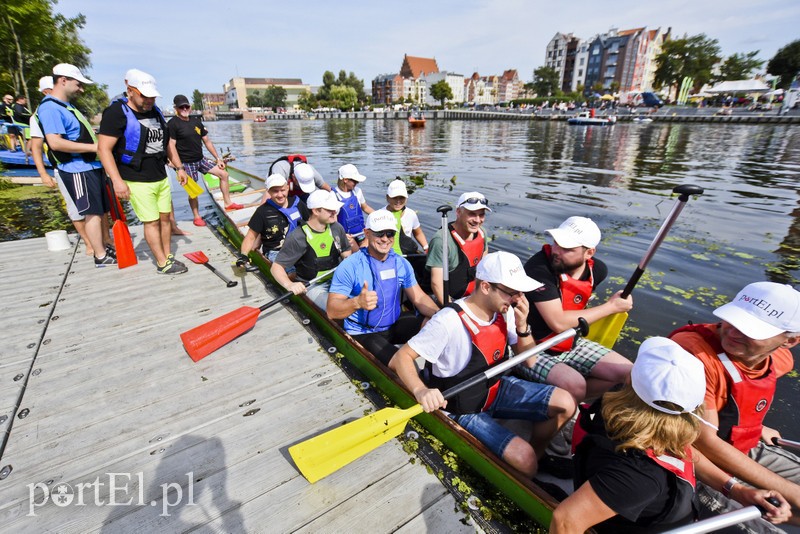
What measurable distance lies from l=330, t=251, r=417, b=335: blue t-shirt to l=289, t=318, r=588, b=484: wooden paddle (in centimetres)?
129

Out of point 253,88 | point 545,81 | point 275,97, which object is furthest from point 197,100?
point 545,81

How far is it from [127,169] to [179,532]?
15.4 ft

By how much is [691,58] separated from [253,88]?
15163 cm

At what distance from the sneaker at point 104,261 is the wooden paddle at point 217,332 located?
3.01m

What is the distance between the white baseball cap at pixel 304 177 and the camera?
6648 mm

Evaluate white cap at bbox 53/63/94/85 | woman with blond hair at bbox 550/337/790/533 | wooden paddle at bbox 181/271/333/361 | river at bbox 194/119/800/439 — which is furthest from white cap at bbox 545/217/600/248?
white cap at bbox 53/63/94/85

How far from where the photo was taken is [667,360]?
5.87ft

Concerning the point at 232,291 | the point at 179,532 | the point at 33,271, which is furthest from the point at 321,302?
the point at 33,271

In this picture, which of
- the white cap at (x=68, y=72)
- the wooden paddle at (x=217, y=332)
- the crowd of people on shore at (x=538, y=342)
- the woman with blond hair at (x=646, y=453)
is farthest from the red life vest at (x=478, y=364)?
the white cap at (x=68, y=72)

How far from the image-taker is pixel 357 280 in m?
3.77

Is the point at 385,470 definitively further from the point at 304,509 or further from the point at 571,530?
the point at 571,530

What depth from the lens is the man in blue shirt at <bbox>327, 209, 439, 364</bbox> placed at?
12.1 ft

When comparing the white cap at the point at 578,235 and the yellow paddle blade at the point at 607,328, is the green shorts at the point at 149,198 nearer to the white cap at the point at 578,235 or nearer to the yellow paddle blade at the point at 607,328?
the white cap at the point at 578,235

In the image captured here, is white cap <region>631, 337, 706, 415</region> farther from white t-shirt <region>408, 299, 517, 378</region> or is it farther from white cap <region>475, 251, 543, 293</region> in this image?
white t-shirt <region>408, 299, 517, 378</region>
